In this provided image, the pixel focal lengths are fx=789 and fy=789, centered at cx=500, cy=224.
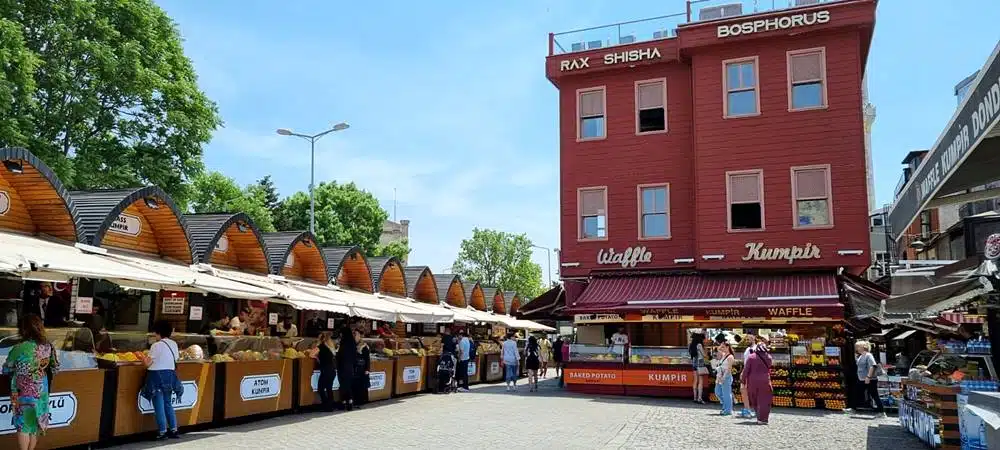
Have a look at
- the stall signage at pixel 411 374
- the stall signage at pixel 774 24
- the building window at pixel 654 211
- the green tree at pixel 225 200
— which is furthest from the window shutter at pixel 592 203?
the green tree at pixel 225 200

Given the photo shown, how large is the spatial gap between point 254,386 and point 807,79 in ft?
52.2

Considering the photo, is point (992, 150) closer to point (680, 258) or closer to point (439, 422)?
point (439, 422)

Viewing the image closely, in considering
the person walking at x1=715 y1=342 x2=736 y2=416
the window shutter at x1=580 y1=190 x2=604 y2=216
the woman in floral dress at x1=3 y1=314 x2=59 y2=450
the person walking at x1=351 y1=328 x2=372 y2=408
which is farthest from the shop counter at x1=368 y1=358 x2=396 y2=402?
the woman in floral dress at x1=3 y1=314 x2=59 y2=450

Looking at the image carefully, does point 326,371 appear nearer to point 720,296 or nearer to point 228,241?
point 228,241

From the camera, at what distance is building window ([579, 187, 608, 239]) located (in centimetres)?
2300

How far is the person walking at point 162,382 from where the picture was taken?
11.1 m

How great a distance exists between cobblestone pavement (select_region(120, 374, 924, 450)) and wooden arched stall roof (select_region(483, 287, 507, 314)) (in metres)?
19.6

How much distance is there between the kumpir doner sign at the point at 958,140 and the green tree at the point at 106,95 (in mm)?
23658

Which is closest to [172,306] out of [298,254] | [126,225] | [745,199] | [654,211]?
[126,225]

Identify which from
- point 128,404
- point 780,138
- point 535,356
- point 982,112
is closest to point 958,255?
point 780,138

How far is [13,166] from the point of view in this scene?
477 inches

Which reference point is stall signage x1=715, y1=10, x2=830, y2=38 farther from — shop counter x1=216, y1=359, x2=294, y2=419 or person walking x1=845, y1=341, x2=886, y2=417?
shop counter x1=216, y1=359, x2=294, y2=419

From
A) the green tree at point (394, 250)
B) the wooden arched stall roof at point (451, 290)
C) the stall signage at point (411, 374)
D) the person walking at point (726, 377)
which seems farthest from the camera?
the green tree at point (394, 250)

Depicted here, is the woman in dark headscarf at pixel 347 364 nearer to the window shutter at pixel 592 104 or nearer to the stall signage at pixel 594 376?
the stall signage at pixel 594 376
